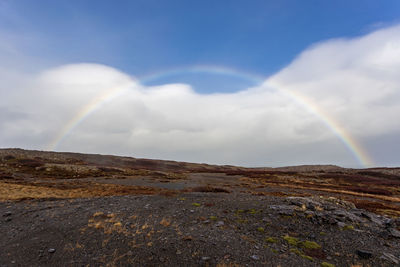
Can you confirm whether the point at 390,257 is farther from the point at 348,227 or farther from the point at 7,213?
the point at 7,213

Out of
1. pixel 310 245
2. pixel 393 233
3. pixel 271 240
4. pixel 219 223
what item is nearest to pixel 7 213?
pixel 219 223

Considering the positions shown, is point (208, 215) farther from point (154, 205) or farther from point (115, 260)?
point (115, 260)

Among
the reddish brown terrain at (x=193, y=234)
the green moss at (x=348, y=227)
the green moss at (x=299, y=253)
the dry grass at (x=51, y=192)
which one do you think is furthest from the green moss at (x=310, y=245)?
the dry grass at (x=51, y=192)

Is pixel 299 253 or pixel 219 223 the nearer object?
pixel 299 253

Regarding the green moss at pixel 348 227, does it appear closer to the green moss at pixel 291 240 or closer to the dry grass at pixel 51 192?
the green moss at pixel 291 240

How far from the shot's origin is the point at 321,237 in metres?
13.7

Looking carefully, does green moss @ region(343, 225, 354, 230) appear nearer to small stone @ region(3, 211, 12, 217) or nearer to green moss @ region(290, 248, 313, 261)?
green moss @ region(290, 248, 313, 261)

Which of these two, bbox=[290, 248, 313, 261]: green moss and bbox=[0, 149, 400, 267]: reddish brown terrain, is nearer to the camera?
bbox=[0, 149, 400, 267]: reddish brown terrain

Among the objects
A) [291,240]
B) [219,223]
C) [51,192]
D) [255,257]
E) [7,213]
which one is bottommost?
[51,192]

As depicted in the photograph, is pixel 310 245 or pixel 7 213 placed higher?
pixel 310 245

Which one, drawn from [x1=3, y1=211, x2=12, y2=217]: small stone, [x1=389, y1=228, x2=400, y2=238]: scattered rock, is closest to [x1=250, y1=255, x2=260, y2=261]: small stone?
[x1=389, y1=228, x2=400, y2=238]: scattered rock

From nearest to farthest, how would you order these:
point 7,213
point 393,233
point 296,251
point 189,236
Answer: point 296,251, point 189,236, point 393,233, point 7,213

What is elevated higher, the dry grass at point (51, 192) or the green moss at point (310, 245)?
the green moss at point (310, 245)

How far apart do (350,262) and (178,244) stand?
9.27m
